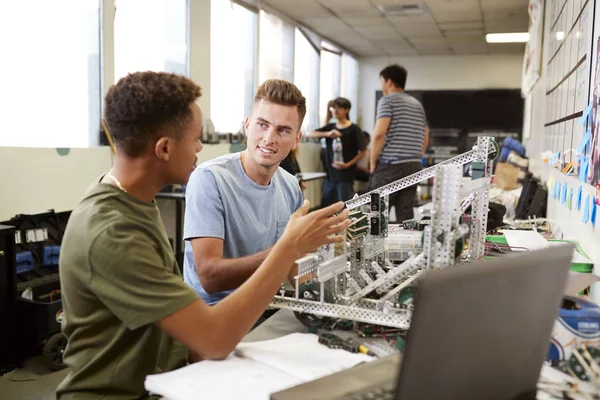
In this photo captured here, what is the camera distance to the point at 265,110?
5.95ft

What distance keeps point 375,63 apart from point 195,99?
374 inches

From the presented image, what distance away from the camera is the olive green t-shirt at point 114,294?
1.00 m

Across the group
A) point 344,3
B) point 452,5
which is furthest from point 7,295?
point 452,5

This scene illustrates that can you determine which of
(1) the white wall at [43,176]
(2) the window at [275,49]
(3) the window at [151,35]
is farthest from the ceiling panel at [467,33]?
(1) the white wall at [43,176]

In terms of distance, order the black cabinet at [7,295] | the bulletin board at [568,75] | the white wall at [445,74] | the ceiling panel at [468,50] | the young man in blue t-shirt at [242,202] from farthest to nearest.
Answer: the white wall at [445,74]
the ceiling panel at [468,50]
the black cabinet at [7,295]
the bulletin board at [568,75]
the young man in blue t-shirt at [242,202]

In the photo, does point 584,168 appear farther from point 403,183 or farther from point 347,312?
point 347,312

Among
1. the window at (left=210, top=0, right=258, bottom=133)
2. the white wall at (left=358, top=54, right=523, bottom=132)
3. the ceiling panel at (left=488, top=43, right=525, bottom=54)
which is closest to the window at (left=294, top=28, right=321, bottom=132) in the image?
the window at (left=210, top=0, right=258, bottom=133)

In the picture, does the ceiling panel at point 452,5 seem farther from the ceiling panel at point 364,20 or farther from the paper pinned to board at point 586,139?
the paper pinned to board at point 586,139

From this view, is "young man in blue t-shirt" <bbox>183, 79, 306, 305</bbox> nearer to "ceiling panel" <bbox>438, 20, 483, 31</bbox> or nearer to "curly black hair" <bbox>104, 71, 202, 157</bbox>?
"curly black hair" <bbox>104, 71, 202, 157</bbox>

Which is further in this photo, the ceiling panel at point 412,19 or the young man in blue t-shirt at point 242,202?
the ceiling panel at point 412,19

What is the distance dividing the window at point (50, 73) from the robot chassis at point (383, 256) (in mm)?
2313

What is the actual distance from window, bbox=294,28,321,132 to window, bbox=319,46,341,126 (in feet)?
0.78

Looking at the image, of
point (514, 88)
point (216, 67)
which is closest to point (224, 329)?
point (216, 67)

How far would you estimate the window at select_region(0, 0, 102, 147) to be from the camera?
2.98 m
